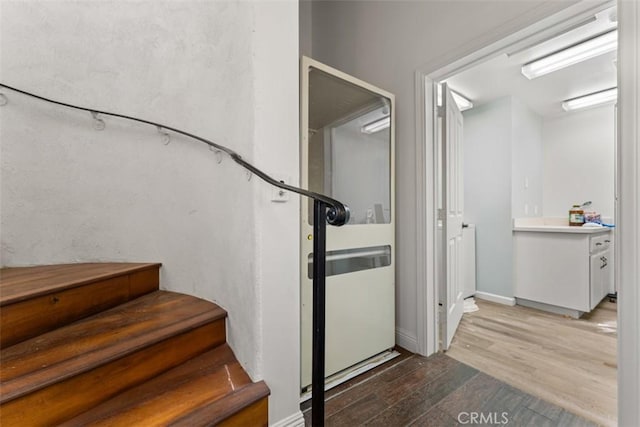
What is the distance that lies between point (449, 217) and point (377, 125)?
92 centimetres

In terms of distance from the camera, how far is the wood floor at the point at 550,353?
156cm

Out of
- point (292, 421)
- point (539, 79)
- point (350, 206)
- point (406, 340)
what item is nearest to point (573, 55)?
point (539, 79)

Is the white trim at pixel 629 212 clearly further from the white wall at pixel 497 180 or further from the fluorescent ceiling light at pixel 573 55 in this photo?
the white wall at pixel 497 180

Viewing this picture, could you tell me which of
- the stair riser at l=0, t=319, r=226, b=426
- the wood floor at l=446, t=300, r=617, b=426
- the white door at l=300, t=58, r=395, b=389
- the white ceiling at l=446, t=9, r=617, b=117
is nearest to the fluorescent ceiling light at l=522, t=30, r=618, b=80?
the white ceiling at l=446, t=9, r=617, b=117

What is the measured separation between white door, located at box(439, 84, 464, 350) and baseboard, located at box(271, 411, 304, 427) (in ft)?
4.31

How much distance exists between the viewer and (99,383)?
0.92 m

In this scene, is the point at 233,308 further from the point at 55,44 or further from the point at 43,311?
the point at 55,44

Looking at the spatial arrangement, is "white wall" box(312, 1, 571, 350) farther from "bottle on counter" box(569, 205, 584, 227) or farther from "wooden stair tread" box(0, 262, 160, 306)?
"bottle on counter" box(569, 205, 584, 227)

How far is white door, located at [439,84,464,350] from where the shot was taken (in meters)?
2.10

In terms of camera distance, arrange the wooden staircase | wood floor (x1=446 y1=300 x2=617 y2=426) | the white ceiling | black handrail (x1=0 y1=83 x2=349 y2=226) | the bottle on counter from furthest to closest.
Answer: the bottle on counter, the white ceiling, wood floor (x1=446 y1=300 x2=617 y2=426), the wooden staircase, black handrail (x1=0 y1=83 x2=349 y2=226)

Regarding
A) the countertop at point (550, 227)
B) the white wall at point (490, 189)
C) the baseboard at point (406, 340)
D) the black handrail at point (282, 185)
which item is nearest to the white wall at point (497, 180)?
the white wall at point (490, 189)

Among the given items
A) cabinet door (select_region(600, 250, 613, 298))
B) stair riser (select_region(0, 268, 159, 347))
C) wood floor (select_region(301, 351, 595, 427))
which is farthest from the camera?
cabinet door (select_region(600, 250, 613, 298))

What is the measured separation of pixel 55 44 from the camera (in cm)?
161

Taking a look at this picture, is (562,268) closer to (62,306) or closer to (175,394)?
(175,394)
